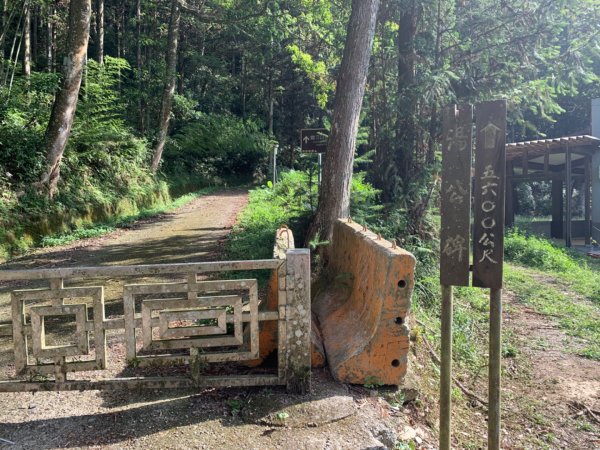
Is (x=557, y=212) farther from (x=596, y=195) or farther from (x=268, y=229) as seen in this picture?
(x=268, y=229)

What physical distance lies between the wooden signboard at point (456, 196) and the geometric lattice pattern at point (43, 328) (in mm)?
2482

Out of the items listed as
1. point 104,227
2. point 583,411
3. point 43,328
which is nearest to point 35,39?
point 104,227

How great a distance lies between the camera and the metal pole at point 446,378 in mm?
3344

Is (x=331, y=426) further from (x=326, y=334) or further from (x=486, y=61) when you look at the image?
(x=486, y=61)

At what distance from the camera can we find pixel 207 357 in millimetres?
3572

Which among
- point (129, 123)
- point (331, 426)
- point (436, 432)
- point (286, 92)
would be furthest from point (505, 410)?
point (286, 92)

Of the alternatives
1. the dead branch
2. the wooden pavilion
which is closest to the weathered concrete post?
the dead branch

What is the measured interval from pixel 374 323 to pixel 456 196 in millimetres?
1244

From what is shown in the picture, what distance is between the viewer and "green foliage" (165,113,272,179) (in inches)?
992

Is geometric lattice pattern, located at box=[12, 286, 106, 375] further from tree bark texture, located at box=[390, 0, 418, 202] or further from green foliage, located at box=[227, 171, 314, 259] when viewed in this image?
tree bark texture, located at box=[390, 0, 418, 202]

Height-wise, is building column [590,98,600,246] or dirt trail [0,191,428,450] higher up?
building column [590,98,600,246]

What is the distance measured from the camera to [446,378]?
132 inches

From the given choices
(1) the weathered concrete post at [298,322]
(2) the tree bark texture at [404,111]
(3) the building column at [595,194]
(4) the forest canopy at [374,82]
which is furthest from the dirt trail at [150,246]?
(3) the building column at [595,194]

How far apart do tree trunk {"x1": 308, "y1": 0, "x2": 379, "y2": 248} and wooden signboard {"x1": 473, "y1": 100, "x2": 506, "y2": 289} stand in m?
4.33
